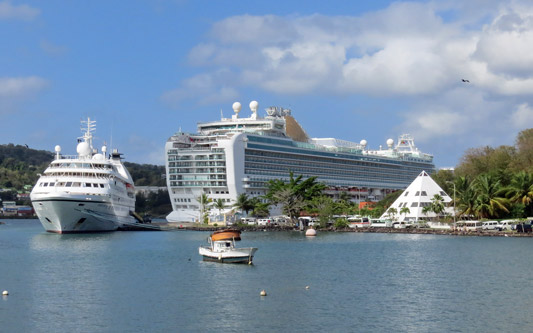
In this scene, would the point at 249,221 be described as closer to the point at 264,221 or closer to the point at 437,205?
the point at 264,221

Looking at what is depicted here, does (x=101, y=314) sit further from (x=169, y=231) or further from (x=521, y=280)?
(x=169, y=231)

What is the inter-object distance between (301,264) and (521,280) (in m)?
16.9

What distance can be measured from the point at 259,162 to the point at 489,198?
46511 millimetres

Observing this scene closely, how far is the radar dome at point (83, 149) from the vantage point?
99.2m

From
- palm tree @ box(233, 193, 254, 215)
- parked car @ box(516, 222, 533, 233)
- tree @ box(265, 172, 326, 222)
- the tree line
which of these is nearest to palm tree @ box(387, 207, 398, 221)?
the tree line

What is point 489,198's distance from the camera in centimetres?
10169

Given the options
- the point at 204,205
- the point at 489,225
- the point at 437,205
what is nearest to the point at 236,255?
the point at 489,225

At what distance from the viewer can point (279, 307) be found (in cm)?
3956

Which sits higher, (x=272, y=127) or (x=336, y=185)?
(x=272, y=127)

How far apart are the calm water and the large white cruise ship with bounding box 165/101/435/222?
180ft

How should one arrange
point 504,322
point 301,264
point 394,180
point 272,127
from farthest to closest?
1. point 394,180
2. point 272,127
3. point 301,264
4. point 504,322

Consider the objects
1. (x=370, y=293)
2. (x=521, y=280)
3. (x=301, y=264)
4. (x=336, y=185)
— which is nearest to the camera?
(x=370, y=293)

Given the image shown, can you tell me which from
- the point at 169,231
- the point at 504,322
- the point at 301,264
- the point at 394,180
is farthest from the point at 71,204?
the point at 394,180

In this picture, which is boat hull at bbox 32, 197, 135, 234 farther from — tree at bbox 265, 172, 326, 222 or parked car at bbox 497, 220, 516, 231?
parked car at bbox 497, 220, 516, 231
